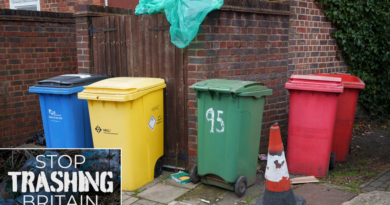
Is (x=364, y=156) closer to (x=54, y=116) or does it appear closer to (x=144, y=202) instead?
(x=144, y=202)

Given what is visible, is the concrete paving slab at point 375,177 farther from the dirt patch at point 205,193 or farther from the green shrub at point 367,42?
the green shrub at point 367,42

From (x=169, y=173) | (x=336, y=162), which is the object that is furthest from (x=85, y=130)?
A: (x=336, y=162)

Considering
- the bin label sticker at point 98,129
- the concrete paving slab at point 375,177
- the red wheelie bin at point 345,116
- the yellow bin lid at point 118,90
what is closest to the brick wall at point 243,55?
the yellow bin lid at point 118,90

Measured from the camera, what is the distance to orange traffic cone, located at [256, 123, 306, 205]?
12.8 ft

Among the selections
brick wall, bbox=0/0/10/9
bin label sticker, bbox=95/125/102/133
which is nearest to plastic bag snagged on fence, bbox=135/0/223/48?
bin label sticker, bbox=95/125/102/133

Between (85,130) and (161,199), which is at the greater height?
(85,130)

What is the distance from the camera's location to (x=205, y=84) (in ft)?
14.1

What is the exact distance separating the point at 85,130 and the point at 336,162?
370 centimetres

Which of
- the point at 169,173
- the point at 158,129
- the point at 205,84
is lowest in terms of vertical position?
the point at 169,173

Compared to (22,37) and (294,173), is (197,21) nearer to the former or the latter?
(294,173)

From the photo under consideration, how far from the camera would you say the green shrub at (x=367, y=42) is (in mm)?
7117

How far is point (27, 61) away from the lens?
22.1ft

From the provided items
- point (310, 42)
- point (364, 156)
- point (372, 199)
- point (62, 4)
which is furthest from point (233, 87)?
point (62, 4)

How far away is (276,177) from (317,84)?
1446 mm
